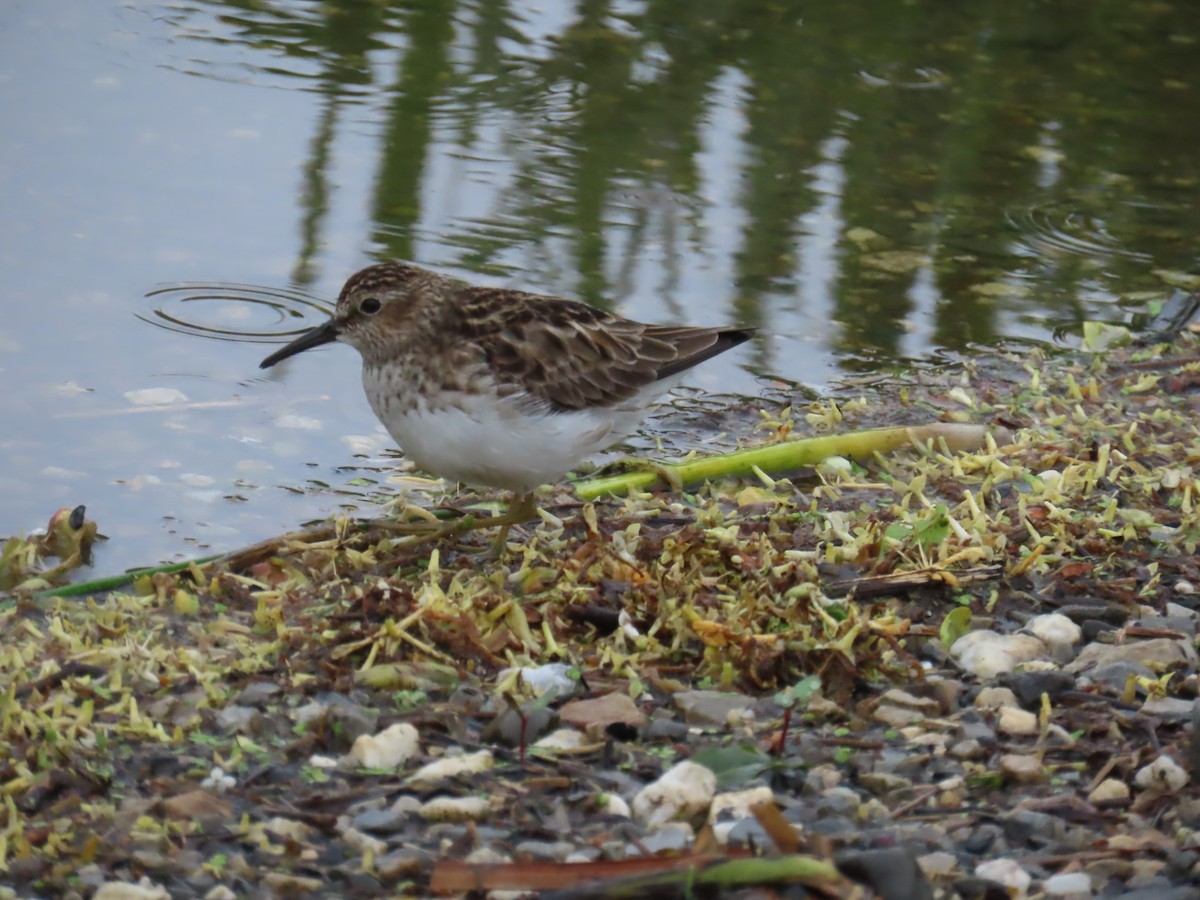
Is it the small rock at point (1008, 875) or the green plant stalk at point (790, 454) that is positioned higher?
the small rock at point (1008, 875)

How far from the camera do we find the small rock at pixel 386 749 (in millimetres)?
3912

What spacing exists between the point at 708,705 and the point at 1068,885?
1085 mm

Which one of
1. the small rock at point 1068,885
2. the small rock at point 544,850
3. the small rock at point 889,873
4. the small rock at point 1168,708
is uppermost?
the small rock at point 889,873

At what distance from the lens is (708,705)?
164 inches

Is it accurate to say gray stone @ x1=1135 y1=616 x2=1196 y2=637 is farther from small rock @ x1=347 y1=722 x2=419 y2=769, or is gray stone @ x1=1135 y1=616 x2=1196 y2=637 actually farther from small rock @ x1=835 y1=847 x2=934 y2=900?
small rock @ x1=347 y1=722 x2=419 y2=769

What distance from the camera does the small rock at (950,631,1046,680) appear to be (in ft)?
14.5

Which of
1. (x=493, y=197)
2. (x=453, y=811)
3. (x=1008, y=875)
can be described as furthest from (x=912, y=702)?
(x=493, y=197)

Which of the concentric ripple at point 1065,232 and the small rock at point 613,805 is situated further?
the concentric ripple at point 1065,232

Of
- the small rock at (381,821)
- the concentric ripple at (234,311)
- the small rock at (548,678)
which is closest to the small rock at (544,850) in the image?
the small rock at (381,821)

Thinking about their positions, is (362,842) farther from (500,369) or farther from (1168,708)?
(500,369)

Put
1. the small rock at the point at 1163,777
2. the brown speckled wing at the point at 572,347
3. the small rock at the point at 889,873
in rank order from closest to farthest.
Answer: the small rock at the point at 889,873 < the small rock at the point at 1163,777 < the brown speckled wing at the point at 572,347

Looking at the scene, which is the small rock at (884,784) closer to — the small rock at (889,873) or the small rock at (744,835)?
the small rock at (744,835)

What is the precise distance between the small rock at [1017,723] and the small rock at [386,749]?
1.48 metres

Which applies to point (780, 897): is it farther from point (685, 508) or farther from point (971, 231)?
point (971, 231)
